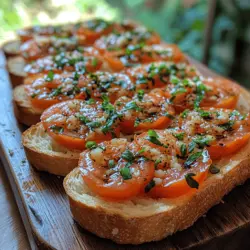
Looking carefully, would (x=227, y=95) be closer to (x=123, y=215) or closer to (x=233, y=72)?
(x=123, y=215)

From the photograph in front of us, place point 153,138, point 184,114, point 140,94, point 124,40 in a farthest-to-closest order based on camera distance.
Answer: point 124,40 → point 140,94 → point 184,114 → point 153,138

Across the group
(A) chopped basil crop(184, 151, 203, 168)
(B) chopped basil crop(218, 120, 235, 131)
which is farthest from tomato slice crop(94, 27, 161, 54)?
(A) chopped basil crop(184, 151, 203, 168)

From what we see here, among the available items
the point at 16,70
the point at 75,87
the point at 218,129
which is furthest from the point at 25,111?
the point at 218,129

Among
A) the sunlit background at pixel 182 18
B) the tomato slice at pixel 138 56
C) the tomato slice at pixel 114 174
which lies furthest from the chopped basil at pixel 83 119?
the sunlit background at pixel 182 18

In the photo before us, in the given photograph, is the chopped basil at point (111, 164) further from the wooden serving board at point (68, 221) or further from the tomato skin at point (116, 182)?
the wooden serving board at point (68, 221)

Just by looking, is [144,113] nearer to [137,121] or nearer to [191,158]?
[137,121]

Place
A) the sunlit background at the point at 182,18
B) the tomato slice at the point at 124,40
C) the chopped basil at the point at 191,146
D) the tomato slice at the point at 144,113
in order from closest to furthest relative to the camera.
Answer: the chopped basil at the point at 191,146 < the tomato slice at the point at 144,113 < the tomato slice at the point at 124,40 < the sunlit background at the point at 182,18
